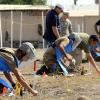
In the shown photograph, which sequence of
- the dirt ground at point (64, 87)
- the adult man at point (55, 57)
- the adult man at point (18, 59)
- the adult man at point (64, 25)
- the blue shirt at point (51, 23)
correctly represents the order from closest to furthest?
the adult man at point (18, 59) < the dirt ground at point (64, 87) < the blue shirt at point (51, 23) < the adult man at point (55, 57) < the adult man at point (64, 25)

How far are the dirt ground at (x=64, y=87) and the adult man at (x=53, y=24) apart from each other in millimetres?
1009

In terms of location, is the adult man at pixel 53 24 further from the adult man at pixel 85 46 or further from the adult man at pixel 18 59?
the adult man at pixel 18 59

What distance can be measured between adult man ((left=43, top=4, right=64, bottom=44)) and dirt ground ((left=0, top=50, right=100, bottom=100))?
3.31 feet

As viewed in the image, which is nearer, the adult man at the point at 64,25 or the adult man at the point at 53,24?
A: the adult man at the point at 53,24

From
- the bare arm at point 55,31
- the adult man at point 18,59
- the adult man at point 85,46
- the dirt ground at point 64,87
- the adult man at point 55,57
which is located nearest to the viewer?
the adult man at point 18,59

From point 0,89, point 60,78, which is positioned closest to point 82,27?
point 60,78

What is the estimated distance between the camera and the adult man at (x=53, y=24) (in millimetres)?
11570

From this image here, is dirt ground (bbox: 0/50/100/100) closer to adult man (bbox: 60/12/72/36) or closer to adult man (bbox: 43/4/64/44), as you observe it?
adult man (bbox: 43/4/64/44)

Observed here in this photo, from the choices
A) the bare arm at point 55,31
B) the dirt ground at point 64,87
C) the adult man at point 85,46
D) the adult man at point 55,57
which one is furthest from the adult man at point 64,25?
the dirt ground at point 64,87

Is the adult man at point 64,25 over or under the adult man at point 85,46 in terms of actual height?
over

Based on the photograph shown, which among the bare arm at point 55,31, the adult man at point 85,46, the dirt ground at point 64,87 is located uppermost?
the bare arm at point 55,31

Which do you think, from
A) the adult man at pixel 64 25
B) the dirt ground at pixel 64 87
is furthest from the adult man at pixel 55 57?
the adult man at pixel 64 25

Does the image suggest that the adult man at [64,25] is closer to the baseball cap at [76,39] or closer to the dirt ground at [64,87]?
the baseball cap at [76,39]

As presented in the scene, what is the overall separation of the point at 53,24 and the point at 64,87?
251 centimetres
